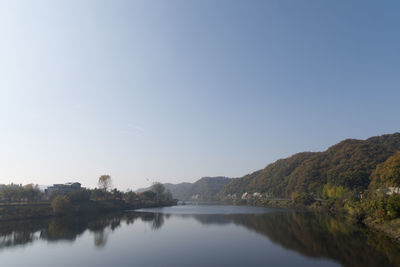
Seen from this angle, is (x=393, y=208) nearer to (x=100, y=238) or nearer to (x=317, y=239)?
(x=317, y=239)

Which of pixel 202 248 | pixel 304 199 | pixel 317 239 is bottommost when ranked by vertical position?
pixel 317 239

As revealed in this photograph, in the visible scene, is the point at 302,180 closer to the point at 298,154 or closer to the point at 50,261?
the point at 298,154

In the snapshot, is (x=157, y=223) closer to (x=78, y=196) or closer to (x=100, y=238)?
(x=100, y=238)

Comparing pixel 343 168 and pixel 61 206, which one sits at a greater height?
pixel 343 168

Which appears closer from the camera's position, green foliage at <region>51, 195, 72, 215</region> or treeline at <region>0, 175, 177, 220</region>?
treeline at <region>0, 175, 177, 220</region>

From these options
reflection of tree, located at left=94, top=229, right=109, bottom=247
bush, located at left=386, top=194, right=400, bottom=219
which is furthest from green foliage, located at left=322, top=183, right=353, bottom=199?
reflection of tree, located at left=94, top=229, right=109, bottom=247

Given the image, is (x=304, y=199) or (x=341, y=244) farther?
(x=304, y=199)

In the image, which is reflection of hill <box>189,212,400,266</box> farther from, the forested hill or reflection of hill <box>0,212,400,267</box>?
the forested hill

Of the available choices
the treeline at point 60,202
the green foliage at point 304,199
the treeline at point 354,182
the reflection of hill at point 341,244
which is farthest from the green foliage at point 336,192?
the treeline at point 60,202

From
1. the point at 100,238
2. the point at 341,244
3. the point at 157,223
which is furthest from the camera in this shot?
the point at 157,223

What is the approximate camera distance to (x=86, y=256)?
27.5 metres

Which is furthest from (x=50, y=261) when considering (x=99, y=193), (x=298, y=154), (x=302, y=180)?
(x=298, y=154)

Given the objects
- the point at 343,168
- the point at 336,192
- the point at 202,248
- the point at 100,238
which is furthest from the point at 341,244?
the point at 343,168

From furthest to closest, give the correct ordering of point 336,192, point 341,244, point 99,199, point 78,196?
point 99,199, point 78,196, point 336,192, point 341,244
